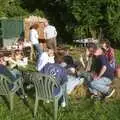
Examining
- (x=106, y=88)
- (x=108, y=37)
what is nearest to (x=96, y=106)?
(x=106, y=88)

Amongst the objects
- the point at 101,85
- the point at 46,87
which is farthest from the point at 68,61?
the point at 46,87

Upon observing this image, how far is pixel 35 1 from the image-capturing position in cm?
2003

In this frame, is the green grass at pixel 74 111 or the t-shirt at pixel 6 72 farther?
the t-shirt at pixel 6 72

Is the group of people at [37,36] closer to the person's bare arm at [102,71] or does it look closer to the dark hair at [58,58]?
the dark hair at [58,58]

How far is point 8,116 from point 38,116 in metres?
0.57

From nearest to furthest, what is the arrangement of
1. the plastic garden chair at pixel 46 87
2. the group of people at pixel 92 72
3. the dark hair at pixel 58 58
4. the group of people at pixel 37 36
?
the plastic garden chair at pixel 46 87
the group of people at pixel 92 72
the dark hair at pixel 58 58
the group of people at pixel 37 36

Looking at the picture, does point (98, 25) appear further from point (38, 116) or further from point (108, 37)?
point (38, 116)

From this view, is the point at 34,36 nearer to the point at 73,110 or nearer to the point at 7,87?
the point at 7,87

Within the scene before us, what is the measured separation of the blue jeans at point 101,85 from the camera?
9.22m

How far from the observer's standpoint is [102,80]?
30.4ft

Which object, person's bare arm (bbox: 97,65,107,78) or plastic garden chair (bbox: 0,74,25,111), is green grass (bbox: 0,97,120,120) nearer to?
plastic garden chair (bbox: 0,74,25,111)

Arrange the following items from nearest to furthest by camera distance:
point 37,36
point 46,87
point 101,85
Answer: point 46,87
point 101,85
point 37,36

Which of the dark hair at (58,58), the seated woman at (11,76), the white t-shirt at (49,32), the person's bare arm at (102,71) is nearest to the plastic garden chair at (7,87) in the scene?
the seated woman at (11,76)

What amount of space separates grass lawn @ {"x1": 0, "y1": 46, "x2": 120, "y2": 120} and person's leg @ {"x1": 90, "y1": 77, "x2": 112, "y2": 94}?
0.24 meters
